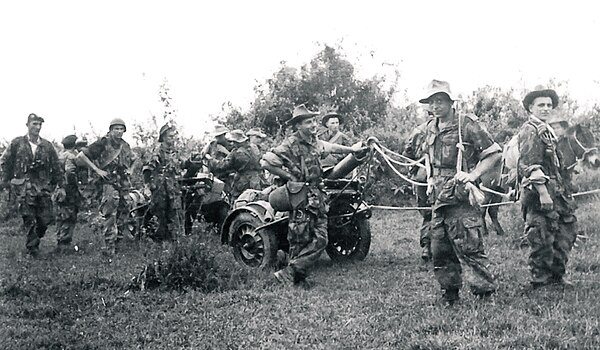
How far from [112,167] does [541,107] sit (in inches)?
271

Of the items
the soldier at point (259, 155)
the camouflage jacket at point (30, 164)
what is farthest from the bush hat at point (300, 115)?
the camouflage jacket at point (30, 164)

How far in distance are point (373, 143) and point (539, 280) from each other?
2.38m

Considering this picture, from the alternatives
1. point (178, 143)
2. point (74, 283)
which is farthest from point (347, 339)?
point (178, 143)

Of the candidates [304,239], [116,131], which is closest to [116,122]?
[116,131]

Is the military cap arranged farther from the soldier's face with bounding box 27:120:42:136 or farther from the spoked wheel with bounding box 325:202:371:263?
the spoked wheel with bounding box 325:202:371:263

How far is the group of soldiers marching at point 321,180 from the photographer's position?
6.44m

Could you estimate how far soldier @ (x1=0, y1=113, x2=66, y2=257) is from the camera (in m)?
11.1

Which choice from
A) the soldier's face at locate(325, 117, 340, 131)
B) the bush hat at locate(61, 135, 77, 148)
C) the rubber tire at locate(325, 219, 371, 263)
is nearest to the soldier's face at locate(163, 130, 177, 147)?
the bush hat at locate(61, 135, 77, 148)

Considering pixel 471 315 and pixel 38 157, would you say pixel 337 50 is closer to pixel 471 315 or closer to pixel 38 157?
pixel 38 157

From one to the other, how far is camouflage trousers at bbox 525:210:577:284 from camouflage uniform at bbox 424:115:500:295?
27.4 inches

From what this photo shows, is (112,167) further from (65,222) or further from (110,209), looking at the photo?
(65,222)

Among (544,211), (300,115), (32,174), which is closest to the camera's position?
(544,211)

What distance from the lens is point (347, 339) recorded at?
18.2 feet

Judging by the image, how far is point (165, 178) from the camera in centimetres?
1170
